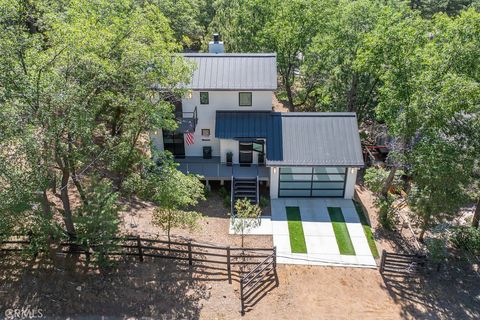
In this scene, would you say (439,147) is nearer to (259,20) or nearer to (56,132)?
(56,132)

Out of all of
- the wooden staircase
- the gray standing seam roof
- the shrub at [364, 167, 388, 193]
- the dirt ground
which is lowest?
the dirt ground

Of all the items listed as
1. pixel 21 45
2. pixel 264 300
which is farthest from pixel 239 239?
pixel 21 45

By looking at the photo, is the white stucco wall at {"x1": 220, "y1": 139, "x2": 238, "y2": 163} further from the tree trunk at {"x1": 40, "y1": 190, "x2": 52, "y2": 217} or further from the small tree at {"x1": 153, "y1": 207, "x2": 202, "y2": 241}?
the tree trunk at {"x1": 40, "y1": 190, "x2": 52, "y2": 217}

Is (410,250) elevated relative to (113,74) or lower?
lower

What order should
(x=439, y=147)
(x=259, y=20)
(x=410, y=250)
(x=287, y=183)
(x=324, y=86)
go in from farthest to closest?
1. (x=259, y=20)
2. (x=324, y=86)
3. (x=287, y=183)
4. (x=410, y=250)
5. (x=439, y=147)

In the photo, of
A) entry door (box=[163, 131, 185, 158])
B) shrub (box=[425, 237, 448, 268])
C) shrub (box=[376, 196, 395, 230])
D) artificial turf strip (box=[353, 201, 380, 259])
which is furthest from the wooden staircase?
shrub (box=[425, 237, 448, 268])
